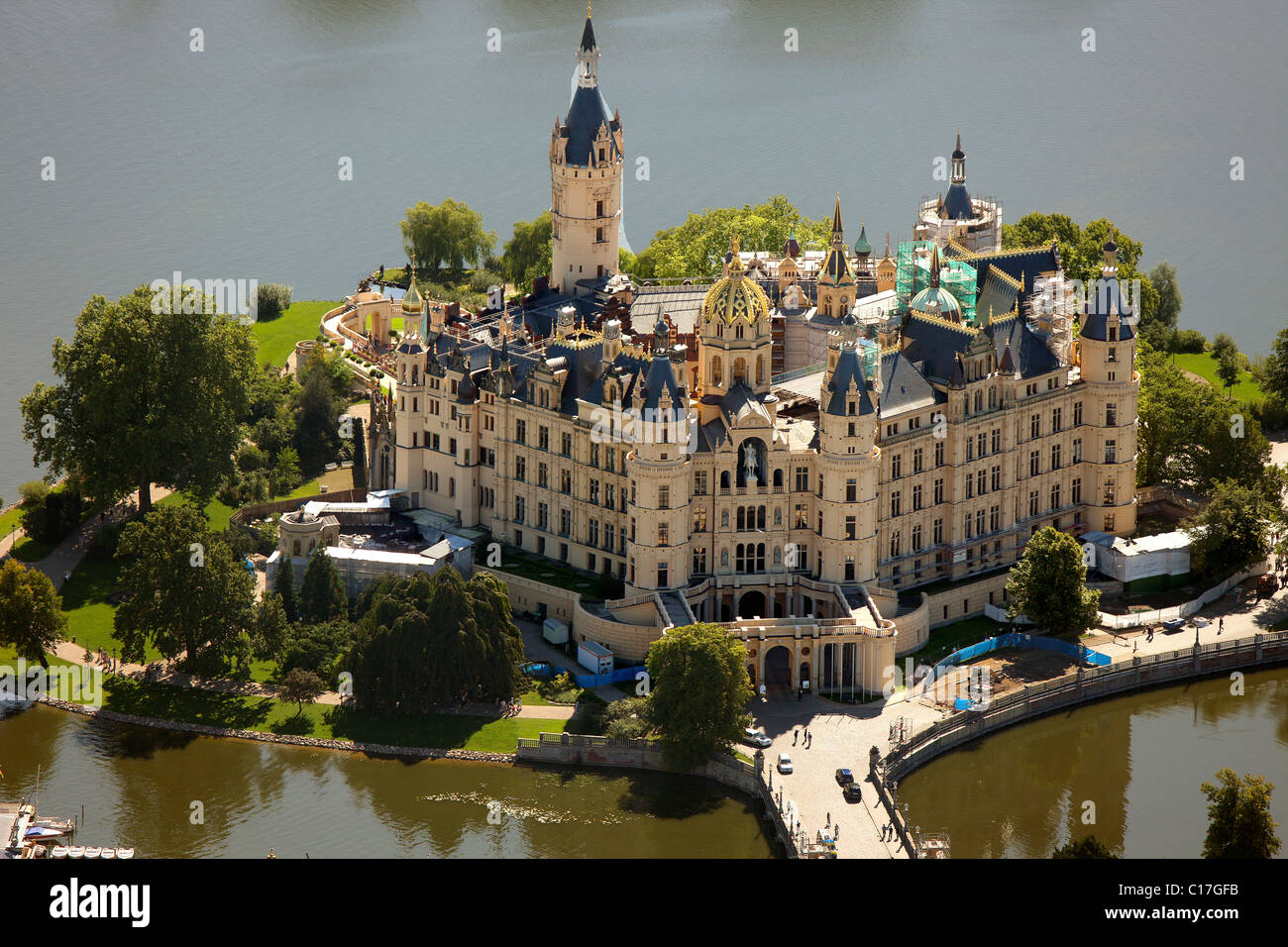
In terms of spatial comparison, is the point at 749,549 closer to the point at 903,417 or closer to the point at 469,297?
the point at 903,417

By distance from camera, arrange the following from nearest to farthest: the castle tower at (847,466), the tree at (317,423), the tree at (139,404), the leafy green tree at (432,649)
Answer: the leafy green tree at (432,649), the castle tower at (847,466), the tree at (139,404), the tree at (317,423)

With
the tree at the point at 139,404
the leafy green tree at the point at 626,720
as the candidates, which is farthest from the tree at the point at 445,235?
the leafy green tree at the point at 626,720

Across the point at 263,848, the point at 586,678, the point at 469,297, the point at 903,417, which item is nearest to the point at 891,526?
the point at 903,417

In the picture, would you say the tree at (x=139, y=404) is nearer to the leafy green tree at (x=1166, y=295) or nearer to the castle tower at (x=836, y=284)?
the castle tower at (x=836, y=284)

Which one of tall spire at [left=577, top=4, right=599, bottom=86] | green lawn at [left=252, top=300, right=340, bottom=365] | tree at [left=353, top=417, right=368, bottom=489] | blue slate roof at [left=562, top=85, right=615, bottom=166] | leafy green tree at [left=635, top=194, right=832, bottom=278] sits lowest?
tree at [left=353, top=417, right=368, bottom=489]

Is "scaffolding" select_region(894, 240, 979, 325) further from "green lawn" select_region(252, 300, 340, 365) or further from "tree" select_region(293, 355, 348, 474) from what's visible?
"green lawn" select_region(252, 300, 340, 365)

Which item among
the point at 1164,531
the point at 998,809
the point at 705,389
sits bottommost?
the point at 998,809

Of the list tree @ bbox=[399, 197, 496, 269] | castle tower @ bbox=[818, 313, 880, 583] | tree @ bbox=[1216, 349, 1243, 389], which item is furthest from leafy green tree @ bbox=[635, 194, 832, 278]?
castle tower @ bbox=[818, 313, 880, 583]
